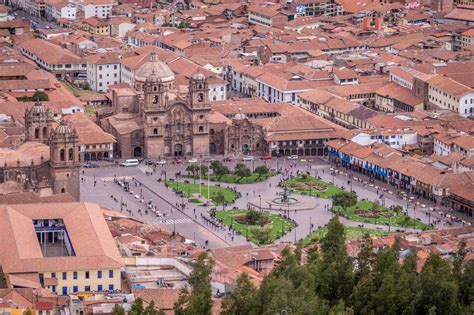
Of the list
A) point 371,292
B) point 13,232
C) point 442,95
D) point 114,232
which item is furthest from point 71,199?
point 442,95

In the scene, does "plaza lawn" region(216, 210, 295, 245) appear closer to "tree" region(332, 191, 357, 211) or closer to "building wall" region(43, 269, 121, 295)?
"tree" region(332, 191, 357, 211)

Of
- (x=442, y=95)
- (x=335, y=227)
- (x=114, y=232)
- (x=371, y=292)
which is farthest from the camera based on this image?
(x=442, y=95)

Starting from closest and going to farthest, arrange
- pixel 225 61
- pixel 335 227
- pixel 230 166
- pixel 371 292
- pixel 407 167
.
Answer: pixel 371 292, pixel 335 227, pixel 407 167, pixel 230 166, pixel 225 61

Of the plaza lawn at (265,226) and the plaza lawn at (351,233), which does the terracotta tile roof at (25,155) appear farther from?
the plaza lawn at (351,233)

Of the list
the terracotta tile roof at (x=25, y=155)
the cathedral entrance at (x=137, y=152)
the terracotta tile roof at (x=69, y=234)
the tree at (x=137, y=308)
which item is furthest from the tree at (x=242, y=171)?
the tree at (x=137, y=308)

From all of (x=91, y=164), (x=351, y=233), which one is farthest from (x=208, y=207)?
(x=91, y=164)

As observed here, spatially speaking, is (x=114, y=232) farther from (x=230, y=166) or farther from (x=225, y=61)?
(x=225, y=61)

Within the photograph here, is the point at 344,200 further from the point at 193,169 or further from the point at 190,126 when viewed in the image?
the point at 190,126
